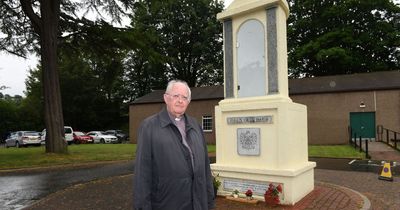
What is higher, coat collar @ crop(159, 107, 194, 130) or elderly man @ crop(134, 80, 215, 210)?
coat collar @ crop(159, 107, 194, 130)

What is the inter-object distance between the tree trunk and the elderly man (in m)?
18.3

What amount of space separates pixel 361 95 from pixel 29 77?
179ft

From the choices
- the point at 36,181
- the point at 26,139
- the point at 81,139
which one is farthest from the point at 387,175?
the point at 81,139

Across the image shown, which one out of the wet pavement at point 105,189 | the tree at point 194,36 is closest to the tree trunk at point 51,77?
the wet pavement at point 105,189

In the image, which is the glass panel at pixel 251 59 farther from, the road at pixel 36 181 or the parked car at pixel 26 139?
the parked car at pixel 26 139

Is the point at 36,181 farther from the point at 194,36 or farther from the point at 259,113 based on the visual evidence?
the point at 194,36

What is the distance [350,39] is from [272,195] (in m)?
36.7

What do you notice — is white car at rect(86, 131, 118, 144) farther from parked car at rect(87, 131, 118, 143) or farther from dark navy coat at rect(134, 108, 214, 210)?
dark navy coat at rect(134, 108, 214, 210)

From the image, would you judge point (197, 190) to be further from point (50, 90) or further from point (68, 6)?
point (68, 6)

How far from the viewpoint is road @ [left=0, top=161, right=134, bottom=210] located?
10.1 m

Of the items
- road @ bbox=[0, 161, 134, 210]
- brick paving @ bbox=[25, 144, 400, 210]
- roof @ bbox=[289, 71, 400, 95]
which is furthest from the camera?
roof @ bbox=[289, 71, 400, 95]

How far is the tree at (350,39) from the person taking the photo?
133ft

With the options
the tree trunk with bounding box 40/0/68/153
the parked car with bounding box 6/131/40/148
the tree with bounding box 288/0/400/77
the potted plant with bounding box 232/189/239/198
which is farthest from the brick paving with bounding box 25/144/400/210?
the tree with bounding box 288/0/400/77

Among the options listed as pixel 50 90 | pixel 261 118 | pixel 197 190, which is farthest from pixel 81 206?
pixel 50 90
